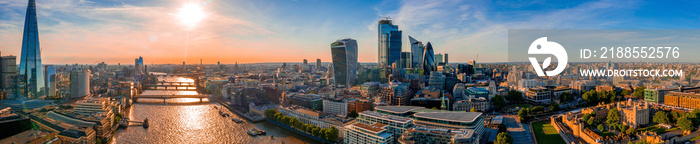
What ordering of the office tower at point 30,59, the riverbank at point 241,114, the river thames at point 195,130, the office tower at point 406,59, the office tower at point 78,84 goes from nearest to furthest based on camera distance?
the river thames at point 195,130 → the riverbank at point 241,114 → the office tower at point 30,59 → the office tower at point 78,84 → the office tower at point 406,59

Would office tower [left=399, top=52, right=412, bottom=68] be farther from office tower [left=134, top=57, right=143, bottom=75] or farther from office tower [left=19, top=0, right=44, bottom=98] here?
office tower [left=19, top=0, right=44, bottom=98]

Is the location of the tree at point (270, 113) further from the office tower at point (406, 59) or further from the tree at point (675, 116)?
the office tower at point (406, 59)

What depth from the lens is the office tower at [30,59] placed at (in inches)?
702

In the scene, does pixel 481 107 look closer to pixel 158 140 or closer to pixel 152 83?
pixel 158 140

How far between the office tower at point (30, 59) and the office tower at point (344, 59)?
1738 centimetres

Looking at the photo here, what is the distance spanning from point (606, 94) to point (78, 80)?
1150 inches

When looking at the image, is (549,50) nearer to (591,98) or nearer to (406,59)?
(591,98)

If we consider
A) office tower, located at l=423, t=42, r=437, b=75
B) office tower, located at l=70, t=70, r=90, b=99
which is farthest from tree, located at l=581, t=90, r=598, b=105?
office tower, located at l=70, t=70, r=90, b=99

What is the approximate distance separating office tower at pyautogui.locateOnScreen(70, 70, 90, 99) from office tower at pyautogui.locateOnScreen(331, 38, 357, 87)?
16311mm

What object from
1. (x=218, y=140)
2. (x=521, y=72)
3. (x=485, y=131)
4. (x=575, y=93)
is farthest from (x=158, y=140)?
(x=521, y=72)

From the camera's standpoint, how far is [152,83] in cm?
3838

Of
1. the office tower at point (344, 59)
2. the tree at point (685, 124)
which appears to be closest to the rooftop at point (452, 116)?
the tree at point (685, 124)

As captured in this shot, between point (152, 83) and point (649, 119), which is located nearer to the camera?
point (649, 119)

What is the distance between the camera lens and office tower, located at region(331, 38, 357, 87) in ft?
90.8
